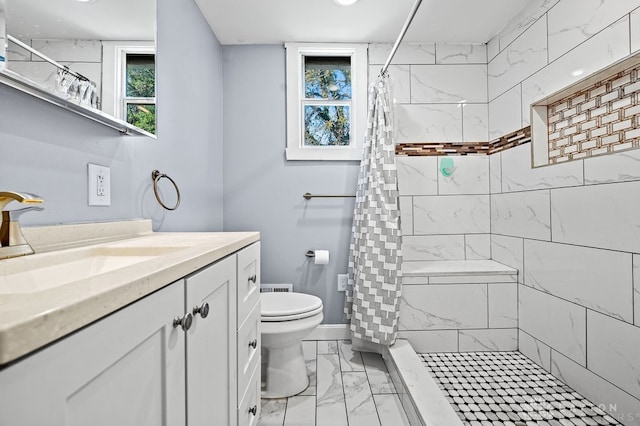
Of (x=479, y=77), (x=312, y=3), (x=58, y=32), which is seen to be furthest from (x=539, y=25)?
(x=58, y=32)

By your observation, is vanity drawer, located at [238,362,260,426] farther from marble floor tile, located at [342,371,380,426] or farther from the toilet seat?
marble floor tile, located at [342,371,380,426]

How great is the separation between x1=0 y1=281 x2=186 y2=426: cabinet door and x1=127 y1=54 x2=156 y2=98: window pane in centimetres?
100

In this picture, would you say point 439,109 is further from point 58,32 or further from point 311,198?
point 58,32

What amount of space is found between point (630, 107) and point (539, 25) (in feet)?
2.87

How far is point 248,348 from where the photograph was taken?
1.24m

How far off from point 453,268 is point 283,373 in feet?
4.37

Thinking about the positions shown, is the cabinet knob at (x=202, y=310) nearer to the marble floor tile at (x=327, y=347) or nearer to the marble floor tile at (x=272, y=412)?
the marble floor tile at (x=272, y=412)

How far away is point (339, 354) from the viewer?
2.25m

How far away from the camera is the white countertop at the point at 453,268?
2.18 meters

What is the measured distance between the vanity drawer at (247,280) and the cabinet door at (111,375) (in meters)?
0.46

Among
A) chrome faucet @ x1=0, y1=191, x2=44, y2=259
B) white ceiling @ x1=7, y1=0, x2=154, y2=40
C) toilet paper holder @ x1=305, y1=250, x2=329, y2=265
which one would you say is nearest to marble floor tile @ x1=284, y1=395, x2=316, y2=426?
toilet paper holder @ x1=305, y1=250, x2=329, y2=265

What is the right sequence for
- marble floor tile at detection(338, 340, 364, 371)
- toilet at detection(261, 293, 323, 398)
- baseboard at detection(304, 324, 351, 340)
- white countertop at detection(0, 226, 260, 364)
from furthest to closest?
baseboard at detection(304, 324, 351, 340), marble floor tile at detection(338, 340, 364, 371), toilet at detection(261, 293, 323, 398), white countertop at detection(0, 226, 260, 364)

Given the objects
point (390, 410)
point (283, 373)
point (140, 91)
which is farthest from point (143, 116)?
point (390, 410)

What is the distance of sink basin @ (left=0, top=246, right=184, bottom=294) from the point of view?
578 millimetres
